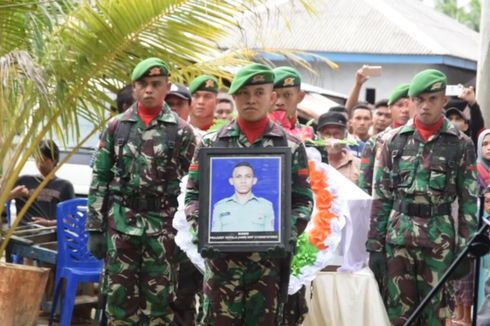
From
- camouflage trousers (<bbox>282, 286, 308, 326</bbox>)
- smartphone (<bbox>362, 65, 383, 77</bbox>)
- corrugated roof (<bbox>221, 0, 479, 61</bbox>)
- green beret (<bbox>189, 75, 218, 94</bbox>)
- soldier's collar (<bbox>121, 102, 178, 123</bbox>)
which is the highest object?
corrugated roof (<bbox>221, 0, 479, 61</bbox>)

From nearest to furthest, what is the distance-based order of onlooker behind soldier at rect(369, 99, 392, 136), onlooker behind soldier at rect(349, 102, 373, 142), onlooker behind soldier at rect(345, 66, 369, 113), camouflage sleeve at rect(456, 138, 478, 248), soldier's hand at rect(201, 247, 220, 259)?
soldier's hand at rect(201, 247, 220, 259) < camouflage sleeve at rect(456, 138, 478, 248) < onlooker behind soldier at rect(369, 99, 392, 136) < onlooker behind soldier at rect(349, 102, 373, 142) < onlooker behind soldier at rect(345, 66, 369, 113)

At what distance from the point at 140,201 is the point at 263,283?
1.84 meters

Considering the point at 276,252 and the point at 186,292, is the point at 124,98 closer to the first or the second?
the point at 186,292

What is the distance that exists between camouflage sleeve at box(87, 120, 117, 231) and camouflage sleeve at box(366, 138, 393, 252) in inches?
77.3

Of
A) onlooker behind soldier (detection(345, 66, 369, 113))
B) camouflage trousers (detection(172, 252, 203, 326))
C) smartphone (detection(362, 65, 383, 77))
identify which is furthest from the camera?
onlooker behind soldier (detection(345, 66, 369, 113))

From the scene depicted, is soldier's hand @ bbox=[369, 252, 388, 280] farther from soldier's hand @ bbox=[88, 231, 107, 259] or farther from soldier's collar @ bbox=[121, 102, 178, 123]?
soldier's hand @ bbox=[88, 231, 107, 259]

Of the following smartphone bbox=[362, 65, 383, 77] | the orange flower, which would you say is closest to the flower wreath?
the orange flower

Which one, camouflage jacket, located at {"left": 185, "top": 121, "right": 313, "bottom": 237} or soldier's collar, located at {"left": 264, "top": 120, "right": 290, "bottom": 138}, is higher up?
soldier's collar, located at {"left": 264, "top": 120, "right": 290, "bottom": 138}

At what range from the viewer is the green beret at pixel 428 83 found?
9250mm

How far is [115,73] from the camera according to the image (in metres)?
10.7

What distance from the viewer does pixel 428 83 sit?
9.23 m

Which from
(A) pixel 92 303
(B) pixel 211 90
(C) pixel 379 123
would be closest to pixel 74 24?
(B) pixel 211 90

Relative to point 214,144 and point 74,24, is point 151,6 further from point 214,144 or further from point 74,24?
point 214,144

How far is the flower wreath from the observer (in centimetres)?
855
